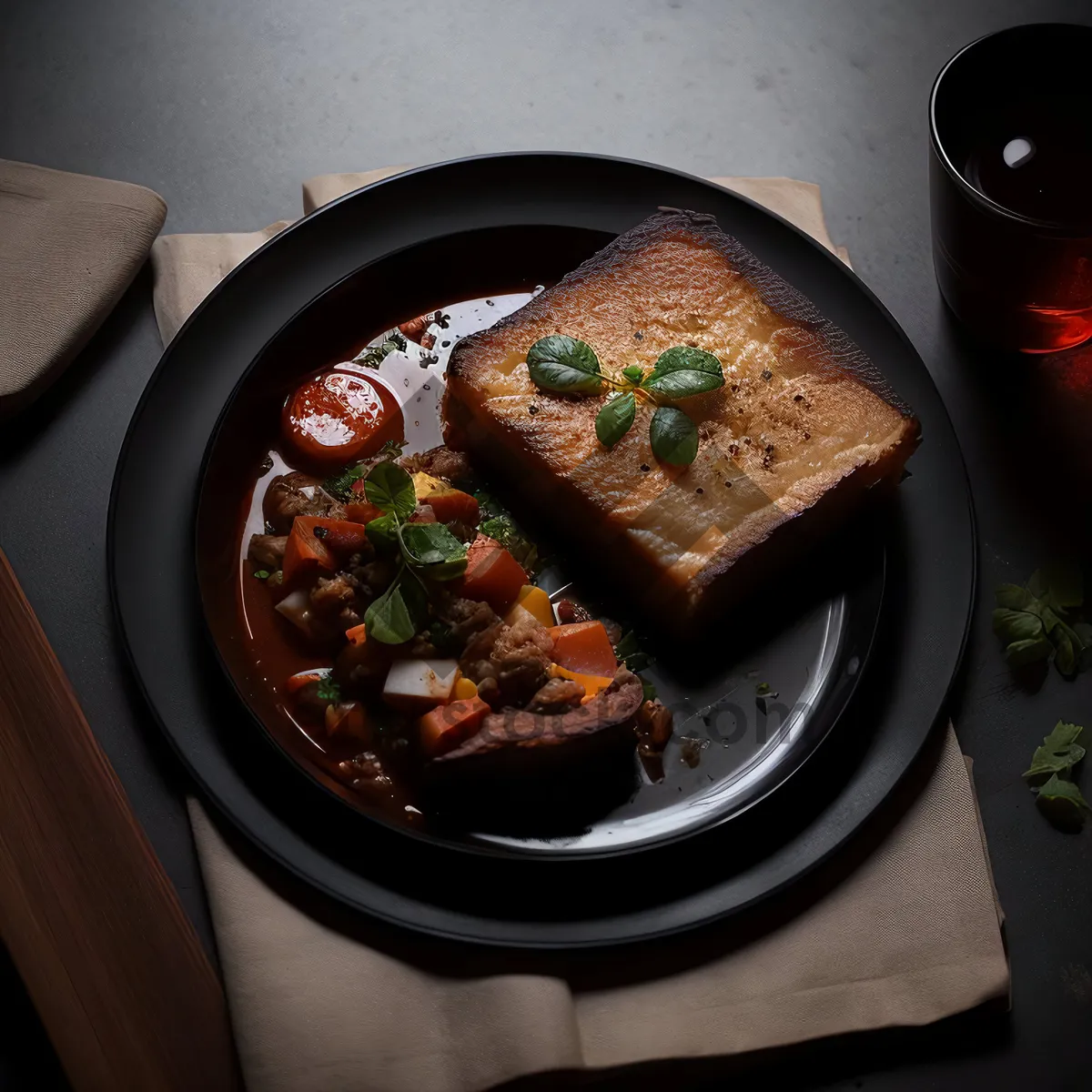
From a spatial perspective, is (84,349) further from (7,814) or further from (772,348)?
(772,348)

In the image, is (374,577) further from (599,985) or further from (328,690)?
(599,985)

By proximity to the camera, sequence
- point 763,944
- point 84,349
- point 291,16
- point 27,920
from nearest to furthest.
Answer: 1. point 27,920
2. point 763,944
3. point 84,349
4. point 291,16

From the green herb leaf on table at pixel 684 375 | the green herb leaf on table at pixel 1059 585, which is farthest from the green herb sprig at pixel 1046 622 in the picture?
the green herb leaf on table at pixel 684 375

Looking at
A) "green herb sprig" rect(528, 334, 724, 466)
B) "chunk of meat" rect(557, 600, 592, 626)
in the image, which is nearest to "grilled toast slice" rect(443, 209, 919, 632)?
"green herb sprig" rect(528, 334, 724, 466)

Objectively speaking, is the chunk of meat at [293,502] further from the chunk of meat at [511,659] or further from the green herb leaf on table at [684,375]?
the green herb leaf on table at [684,375]

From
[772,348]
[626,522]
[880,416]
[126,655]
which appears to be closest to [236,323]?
[126,655]

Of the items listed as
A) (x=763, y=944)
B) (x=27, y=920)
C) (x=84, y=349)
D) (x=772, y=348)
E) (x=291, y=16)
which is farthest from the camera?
(x=291, y=16)
